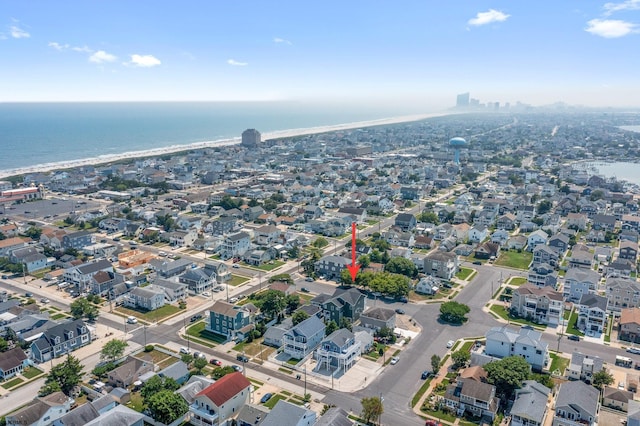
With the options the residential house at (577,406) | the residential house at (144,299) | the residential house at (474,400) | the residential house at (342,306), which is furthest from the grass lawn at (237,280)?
the residential house at (577,406)

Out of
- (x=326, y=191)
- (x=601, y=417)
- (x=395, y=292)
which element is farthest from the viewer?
(x=326, y=191)

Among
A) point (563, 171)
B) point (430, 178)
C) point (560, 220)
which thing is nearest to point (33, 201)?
point (430, 178)

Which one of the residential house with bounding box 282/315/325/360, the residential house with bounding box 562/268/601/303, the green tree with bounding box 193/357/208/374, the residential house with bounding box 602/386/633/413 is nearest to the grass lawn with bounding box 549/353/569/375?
the residential house with bounding box 602/386/633/413

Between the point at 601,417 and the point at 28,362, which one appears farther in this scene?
the point at 28,362

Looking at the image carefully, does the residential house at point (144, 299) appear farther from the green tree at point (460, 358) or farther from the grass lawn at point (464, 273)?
the grass lawn at point (464, 273)

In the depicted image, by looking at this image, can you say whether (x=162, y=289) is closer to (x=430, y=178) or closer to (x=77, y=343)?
(x=77, y=343)

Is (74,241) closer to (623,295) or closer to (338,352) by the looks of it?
(338,352)

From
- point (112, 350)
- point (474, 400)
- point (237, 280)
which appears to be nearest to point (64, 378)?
point (112, 350)
